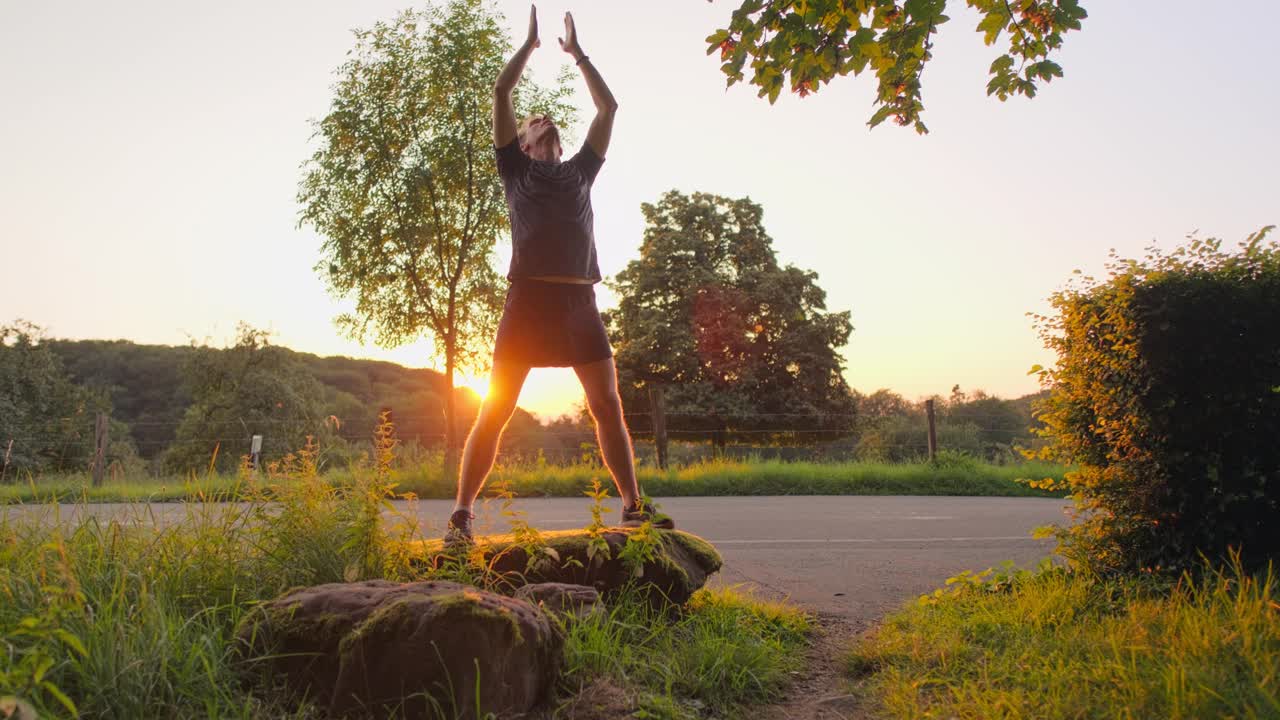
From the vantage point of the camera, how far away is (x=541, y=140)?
4.75m

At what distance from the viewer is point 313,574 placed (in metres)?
3.48

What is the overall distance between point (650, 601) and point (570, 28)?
3.12 metres

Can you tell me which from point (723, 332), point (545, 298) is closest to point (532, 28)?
point (545, 298)

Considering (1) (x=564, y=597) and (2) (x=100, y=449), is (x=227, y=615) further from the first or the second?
(2) (x=100, y=449)

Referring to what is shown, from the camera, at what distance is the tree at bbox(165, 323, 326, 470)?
114 feet

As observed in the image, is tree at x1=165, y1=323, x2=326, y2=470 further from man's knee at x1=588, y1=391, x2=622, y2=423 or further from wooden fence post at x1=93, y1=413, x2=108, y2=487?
man's knee at x1=588, y1=391, x2=622, y2=423

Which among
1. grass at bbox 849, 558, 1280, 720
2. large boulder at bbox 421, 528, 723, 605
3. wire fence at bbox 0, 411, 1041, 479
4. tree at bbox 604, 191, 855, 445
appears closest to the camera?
grass at bbox 849, 558, 1280, 720

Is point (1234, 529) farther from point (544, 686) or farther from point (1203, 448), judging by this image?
point (544, 686)

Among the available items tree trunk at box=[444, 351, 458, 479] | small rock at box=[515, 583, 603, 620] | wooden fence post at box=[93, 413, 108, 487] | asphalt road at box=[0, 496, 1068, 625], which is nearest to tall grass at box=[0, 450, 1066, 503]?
tree trunk at box=[444, 351, 458, 479]

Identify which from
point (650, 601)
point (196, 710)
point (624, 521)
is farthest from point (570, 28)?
point (196, 710)

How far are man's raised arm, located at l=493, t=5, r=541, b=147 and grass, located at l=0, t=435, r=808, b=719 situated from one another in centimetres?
192

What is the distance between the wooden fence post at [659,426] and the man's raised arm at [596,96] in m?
12.9

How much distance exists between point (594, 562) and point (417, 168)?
584 inches

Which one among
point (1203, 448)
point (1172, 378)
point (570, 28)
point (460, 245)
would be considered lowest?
point (1203, 448)
